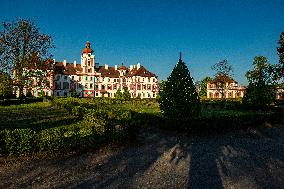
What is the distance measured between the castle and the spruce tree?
5990 centimetres

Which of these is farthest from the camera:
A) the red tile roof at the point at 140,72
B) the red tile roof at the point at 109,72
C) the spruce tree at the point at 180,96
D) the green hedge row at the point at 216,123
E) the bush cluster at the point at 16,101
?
the red tile roof at the point at 140,72

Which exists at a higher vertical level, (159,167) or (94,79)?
(94,79)

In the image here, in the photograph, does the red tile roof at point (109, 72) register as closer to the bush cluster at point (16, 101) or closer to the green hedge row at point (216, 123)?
the bush cluster at point (16, 101)

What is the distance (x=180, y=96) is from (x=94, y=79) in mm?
68785

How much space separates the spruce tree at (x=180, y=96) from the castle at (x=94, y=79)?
59.9 m

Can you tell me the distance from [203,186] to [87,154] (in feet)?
21.7

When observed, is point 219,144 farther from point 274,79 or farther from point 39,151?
point 274,79

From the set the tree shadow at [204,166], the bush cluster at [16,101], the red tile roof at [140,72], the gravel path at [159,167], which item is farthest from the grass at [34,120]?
the red tile roof at [140,72]

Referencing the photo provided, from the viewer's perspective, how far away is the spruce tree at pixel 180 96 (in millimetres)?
21312

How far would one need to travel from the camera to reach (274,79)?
4947 cm

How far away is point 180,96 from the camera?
69.9 feet

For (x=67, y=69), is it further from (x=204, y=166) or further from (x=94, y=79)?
(x=204, y=166)

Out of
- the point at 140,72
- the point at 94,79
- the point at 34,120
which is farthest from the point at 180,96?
the point at 140,72

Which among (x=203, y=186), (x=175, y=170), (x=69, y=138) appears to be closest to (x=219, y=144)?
(x=175, y=170)
